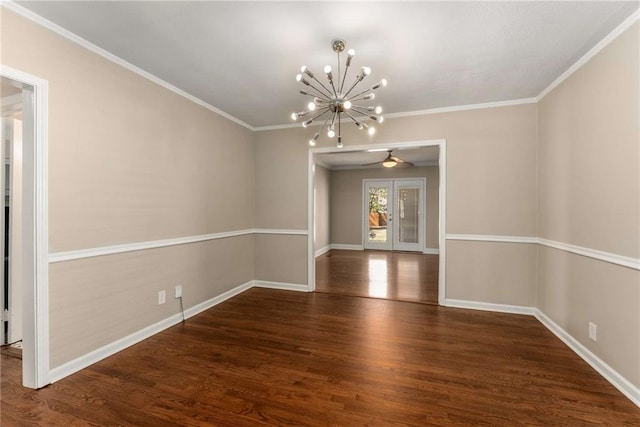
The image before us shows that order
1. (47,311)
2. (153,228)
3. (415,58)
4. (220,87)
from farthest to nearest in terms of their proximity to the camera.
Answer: (220,87) < (153,228) < (415,58) < (47,311)

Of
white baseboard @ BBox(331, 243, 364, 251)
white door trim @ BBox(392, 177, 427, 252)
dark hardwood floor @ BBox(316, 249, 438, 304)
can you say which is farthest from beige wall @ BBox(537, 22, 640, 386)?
white baseboard @ BBox(331, 243, 364, 251)

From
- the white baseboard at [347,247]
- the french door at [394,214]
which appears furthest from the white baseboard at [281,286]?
the french door at [394,214]

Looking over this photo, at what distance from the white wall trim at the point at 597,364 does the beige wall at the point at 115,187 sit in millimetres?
3919

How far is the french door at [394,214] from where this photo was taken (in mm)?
8453

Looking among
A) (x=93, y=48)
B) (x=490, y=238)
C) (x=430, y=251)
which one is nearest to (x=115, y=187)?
(x=93, y=48)

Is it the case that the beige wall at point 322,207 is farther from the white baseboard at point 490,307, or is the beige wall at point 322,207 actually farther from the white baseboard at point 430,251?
the white baseboard at point 490,307

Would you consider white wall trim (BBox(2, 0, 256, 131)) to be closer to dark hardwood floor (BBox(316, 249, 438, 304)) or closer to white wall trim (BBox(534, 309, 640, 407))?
dark hardwood floor (BBox(316, 249, 438, 304))

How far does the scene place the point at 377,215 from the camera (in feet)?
29.0

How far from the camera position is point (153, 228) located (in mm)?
2959

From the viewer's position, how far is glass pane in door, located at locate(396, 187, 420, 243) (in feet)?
27.9

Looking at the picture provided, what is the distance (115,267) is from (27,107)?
1366mm

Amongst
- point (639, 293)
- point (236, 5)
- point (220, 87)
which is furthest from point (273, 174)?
point (639, 293)

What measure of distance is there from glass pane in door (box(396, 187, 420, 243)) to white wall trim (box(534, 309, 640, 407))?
17.5ft

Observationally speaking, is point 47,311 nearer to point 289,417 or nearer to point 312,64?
point 289,417
